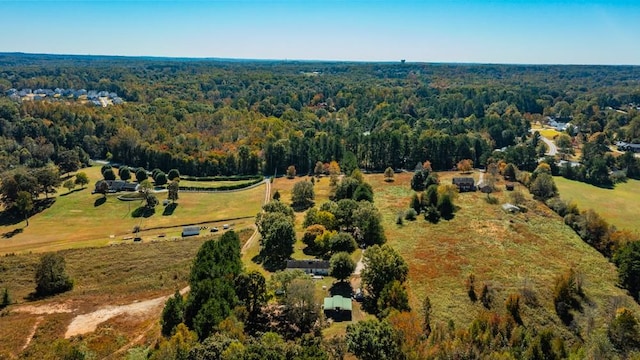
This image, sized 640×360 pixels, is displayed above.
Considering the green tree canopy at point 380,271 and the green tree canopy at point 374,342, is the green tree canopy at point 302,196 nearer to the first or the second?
the green tree canopy at point 380,271

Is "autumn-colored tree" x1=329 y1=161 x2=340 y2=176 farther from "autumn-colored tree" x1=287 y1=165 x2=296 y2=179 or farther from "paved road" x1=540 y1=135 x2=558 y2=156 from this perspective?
"paved road" x1=540 y1=135 x2=558 y2=156

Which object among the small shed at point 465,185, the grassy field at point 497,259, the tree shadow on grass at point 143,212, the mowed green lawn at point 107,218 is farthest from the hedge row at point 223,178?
the small shed at point 465,185

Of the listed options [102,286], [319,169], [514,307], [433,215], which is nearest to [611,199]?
[433,215]

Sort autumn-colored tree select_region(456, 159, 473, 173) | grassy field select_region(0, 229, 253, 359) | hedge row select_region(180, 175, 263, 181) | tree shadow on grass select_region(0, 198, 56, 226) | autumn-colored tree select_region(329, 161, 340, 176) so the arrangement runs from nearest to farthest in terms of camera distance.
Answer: grassy field select_region(0, 229, 253, 359), tree shadow on grass select_region(0, 198, 56, 226), autumn-colored tree select_region(329, 161, 340, 176), hedge row select_region(180, 175, 263, 181), autumn-colored tree select_region(456, 159, 473, 173)

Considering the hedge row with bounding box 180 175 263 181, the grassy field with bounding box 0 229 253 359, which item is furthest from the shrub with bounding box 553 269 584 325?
the hedge row with bounding box 180 175 263 181

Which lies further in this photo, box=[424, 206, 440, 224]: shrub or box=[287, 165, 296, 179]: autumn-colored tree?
box=[287, 165, 296, 179]: autumn-colored tree

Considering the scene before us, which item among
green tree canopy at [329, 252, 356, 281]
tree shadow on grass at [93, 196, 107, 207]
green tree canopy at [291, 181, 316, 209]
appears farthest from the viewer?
tree shadow on grass at [93, 196, 107, 207]

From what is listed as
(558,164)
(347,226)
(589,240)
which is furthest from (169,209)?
(558,164)

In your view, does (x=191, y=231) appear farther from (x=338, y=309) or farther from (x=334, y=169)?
(x=334, y=169)
